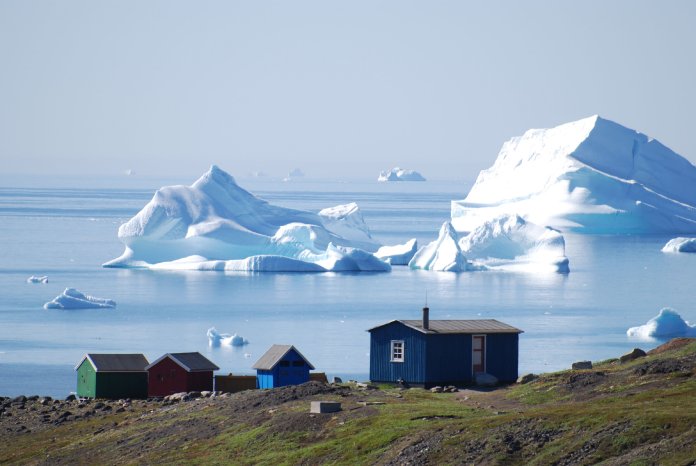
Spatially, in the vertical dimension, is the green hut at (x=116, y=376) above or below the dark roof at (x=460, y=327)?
below

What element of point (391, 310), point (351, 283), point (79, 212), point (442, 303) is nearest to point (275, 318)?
point (391, 310)

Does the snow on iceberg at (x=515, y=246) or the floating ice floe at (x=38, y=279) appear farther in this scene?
the snow on iceberg at (x=515, y=246)

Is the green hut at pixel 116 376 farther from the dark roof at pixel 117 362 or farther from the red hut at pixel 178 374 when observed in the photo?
the red hut at pixel 178 374

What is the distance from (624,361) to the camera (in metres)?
32.5

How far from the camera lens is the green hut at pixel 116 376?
34719mm

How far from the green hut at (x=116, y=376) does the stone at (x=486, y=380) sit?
8.52 metres

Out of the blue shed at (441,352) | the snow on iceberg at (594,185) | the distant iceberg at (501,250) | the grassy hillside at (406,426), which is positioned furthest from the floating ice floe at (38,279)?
the blue shed at (441,352)

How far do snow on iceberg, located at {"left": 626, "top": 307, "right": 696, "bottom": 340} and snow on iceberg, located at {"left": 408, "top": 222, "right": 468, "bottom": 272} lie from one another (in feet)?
82.7

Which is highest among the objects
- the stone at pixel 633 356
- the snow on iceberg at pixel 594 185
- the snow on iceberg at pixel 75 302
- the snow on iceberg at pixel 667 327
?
the snow on iceberg at pixel 594 185

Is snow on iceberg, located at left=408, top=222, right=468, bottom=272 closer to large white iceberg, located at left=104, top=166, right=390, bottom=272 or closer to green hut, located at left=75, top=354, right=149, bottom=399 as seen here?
large white iceberg, located at left=104, top=166, right=390, bottom=272

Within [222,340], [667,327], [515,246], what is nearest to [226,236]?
[515,246]

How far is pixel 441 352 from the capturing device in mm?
30359

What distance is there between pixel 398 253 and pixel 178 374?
5383cm

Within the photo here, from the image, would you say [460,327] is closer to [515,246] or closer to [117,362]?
[117,362]
